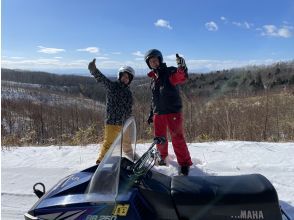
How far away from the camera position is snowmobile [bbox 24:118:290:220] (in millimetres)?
2658

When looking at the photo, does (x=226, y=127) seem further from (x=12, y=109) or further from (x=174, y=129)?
(x=12, y=109)

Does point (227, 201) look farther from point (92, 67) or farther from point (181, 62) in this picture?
point (92, 67)

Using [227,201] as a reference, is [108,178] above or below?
above

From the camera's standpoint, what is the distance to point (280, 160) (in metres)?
6.09

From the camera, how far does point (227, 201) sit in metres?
2.67

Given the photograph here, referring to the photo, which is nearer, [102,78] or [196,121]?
[102,78]

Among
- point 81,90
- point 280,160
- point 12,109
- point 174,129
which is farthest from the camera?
point 12,109

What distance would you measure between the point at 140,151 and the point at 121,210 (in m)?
4.08

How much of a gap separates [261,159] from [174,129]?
1.69 metres

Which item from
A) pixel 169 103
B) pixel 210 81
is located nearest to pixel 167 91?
pixel 169 103

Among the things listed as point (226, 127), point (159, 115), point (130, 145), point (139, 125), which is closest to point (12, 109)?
point (139, 125)

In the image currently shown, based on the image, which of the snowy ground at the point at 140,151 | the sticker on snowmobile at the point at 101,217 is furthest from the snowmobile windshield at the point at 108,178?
the snowy ground at the point at 140,151

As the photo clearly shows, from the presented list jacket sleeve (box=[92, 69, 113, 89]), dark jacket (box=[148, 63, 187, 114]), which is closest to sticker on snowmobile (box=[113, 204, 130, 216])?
dark jacket (box=[148, 63, 187, 114])

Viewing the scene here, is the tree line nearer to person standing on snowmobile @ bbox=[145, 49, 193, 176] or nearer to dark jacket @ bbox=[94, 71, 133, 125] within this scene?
dark jacket @ bbox=[94, 71, 133, 125]
